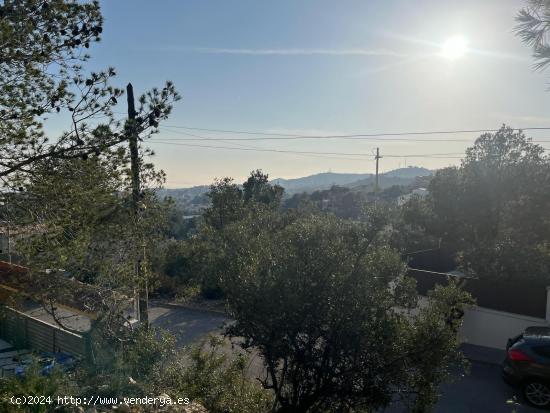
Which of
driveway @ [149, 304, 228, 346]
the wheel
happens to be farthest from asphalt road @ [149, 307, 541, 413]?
driveway @ [149, 304, 228, 346]

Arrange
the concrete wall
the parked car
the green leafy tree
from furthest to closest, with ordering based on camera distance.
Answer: the green leafy tree, the concrete wall, the parked car

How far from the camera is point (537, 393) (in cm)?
A: 793

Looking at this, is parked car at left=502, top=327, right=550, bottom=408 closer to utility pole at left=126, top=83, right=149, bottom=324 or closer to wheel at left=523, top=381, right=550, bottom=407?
wheel at left=523, top=381, right=550, bottom=407

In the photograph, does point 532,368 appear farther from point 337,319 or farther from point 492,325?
point 337,319

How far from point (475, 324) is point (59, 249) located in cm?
1054

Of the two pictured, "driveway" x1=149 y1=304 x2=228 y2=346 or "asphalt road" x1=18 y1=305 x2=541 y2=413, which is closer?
"asphalt road" x1=18 y1=305 x2=541 y2=413

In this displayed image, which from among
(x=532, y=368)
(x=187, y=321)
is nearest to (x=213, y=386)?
(x=532, y=368)

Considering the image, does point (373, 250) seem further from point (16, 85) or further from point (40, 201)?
point (16, 85)

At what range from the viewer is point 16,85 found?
5.18 metres

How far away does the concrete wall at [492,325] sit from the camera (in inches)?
436

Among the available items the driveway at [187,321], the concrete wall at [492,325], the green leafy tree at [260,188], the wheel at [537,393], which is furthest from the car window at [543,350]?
the green leafy tree at [260,188]

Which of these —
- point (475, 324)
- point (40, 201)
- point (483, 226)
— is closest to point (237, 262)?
point (40, 201)

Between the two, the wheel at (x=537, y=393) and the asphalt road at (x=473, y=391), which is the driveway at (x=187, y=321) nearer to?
the asphalt road at (x=473, y=391)

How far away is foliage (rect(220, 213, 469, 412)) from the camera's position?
529cm
